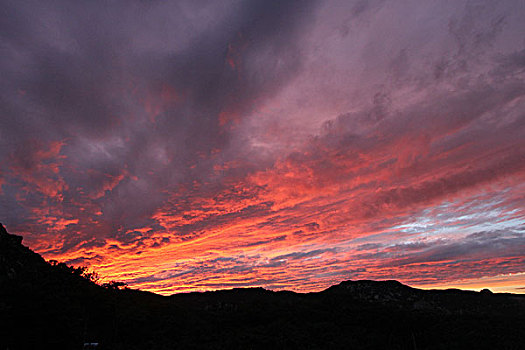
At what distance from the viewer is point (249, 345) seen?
69.8 metres

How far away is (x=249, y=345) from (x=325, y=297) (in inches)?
3813

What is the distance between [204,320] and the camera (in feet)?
304

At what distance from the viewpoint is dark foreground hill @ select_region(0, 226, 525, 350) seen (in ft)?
124

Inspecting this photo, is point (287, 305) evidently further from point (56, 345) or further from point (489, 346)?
point (56, 345)

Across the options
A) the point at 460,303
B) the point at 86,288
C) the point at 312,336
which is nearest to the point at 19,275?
the point at 86,288

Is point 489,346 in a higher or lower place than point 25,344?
lower

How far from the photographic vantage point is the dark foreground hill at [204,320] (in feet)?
124

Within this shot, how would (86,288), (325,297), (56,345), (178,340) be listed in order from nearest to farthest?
1. (56,345)
2. (86,288)
3. (178,340)
4. (325,297)

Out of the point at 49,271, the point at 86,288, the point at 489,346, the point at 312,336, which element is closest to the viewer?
the point at 49,271

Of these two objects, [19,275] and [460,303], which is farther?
[460,303]

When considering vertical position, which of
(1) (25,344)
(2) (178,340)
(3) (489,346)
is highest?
(1) (25,344)

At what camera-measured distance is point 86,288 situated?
207ft

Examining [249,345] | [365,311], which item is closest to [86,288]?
[249,345]

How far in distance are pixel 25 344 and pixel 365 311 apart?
123 m
